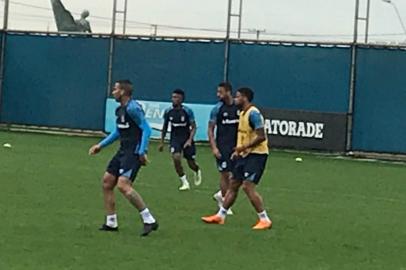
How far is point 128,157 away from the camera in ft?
44.8

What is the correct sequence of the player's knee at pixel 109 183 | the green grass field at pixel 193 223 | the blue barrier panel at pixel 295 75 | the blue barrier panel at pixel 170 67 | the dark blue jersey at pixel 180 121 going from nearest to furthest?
1. the green grass field at pixel 193 223
2. the player's knee at pixel 109 183
3. the dark blue jersey at pixel 180 121
4. the blue barrier panel at pixel 295 75
5. the blue barrier panel at pixel 170 67

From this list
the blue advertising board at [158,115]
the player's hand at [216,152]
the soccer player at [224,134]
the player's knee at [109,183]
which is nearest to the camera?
the player's knee at [109,183]

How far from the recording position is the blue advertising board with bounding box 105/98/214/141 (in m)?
37.1

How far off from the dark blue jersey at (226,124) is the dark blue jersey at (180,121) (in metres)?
3.79

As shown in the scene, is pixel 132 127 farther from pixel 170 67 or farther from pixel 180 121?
pixel 170 67

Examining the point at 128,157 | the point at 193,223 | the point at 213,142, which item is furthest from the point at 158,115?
the point at 128,157

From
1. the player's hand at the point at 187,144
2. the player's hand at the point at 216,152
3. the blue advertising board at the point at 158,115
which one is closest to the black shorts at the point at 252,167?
the player's hand at the point at 216,152

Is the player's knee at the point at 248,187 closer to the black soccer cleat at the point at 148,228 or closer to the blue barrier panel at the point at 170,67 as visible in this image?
the black soccer cleat at the point at 148,228

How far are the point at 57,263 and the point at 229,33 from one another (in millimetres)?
27874

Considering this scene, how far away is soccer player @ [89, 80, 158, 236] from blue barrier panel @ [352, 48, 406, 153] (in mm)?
21854

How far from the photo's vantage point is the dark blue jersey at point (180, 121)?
20.9 meters

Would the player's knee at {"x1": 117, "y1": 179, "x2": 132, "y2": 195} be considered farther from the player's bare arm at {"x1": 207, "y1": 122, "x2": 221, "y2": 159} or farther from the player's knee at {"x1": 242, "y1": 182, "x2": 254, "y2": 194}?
the player's bare arm at {"x1": 207, "y1": 122, "x2": 221, "y2": 159}

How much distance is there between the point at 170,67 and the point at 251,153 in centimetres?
2424

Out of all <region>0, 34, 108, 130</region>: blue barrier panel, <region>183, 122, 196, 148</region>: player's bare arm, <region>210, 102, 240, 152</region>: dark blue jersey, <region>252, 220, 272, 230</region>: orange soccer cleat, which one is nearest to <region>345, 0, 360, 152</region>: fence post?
<region>0, 34, 108, 130</region>: blue barrier panel
